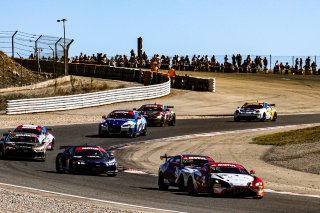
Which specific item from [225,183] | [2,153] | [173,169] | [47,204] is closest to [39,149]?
[2,153]

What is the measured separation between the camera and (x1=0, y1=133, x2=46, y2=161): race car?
1277 inches

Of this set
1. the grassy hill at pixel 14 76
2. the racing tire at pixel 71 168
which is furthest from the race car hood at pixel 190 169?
the grassy hill at pixel 14 76

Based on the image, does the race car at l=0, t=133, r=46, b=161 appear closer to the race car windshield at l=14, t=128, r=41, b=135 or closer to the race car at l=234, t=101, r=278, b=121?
the race car windshield at l=14, t=128, r=41, b=135

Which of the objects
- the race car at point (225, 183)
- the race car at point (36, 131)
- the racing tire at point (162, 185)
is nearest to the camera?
the race car at point (225, 183)

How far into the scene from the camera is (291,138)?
41.3 m

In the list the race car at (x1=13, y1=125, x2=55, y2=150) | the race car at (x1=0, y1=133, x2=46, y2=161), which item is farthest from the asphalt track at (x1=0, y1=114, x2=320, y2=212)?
the race car at (x1=13, y1=125, x2=55, y2=150)

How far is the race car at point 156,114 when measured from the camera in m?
48.2

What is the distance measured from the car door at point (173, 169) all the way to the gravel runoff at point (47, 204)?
12.0 feet

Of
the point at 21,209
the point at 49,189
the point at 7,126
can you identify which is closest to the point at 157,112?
the point at 7,126

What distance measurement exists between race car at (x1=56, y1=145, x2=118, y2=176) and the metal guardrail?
25.8 meters

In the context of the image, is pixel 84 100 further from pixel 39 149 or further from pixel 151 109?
pixel 39 149

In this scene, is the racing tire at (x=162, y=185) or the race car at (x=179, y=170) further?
the racing tire at (x=162, y=185)

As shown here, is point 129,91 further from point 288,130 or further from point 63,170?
point 63,170

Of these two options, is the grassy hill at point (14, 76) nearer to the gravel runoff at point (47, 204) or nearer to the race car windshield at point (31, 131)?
the race car windshield at point (31, 131)
